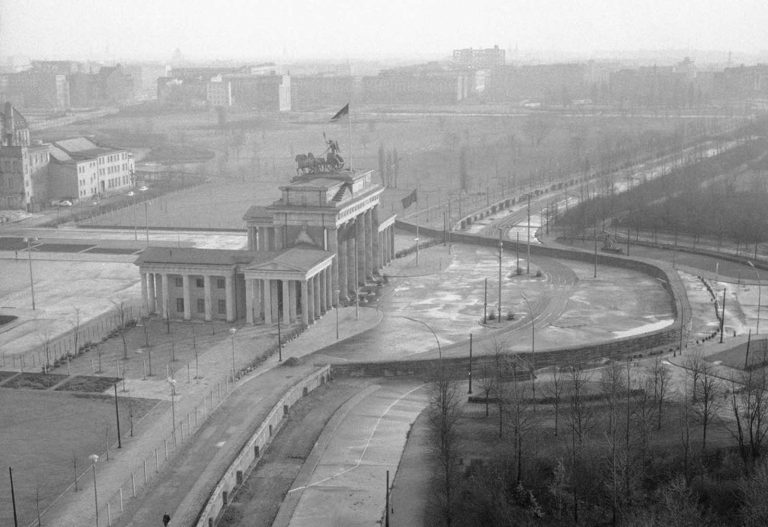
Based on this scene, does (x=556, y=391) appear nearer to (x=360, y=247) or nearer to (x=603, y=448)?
(x=603, y=448)

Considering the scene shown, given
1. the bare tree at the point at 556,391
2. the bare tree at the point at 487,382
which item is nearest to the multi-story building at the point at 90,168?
the bare tree at the point at 487,382

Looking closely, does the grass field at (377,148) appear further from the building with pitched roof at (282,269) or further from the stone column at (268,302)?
the stone column at (268,302)

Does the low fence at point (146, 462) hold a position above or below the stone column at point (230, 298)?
below

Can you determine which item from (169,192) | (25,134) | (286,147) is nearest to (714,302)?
(169,192)

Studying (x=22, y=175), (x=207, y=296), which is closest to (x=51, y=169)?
(x=22, y=175)

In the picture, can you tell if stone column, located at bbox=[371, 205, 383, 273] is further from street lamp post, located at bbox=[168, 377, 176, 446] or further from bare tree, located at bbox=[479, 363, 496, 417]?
street lamp post, located at bbox=[168, 377, 176, 446]

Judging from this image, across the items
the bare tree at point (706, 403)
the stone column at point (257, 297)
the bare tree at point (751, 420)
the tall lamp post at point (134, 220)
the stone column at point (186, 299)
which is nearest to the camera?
the bare tree at point (751, 420)
